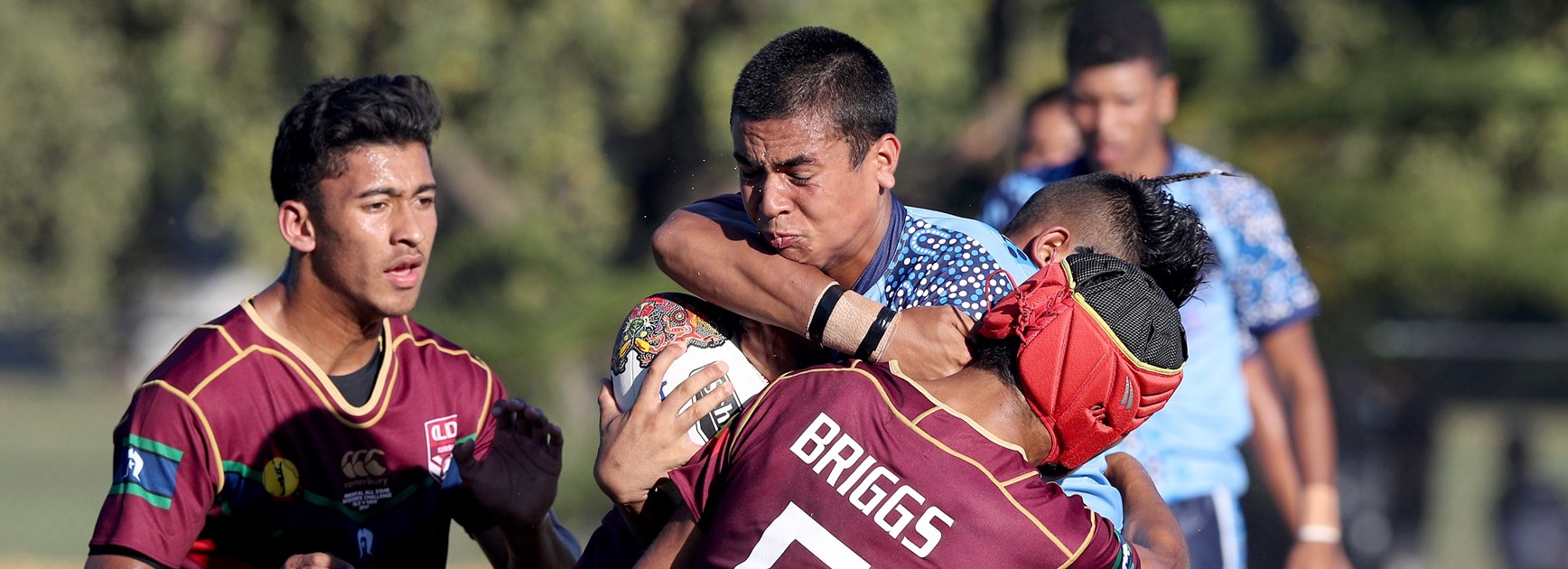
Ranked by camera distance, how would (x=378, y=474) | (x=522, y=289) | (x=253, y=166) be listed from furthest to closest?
1. (x=522, y=289)
2. (x=253, y=166)
3. (x=378, y=474)

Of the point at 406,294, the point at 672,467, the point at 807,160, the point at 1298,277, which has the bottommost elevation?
the point at 1298,277

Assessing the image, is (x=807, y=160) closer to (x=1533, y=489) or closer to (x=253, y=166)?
(x=253, y=166)

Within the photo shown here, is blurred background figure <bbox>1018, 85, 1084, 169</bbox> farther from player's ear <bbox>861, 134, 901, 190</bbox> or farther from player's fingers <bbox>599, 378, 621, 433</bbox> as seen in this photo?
player's fingers <bbox>599, 378, 621, 433</bbox>

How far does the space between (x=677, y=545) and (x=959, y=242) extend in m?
0.87

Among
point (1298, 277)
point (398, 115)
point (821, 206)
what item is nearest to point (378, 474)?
point (398, 115)

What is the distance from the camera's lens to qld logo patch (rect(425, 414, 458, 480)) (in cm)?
399

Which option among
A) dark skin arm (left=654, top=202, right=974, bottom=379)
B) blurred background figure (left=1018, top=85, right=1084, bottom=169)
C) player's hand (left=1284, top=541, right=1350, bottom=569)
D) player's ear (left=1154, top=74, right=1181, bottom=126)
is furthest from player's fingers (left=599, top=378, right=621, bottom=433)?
blurred background figure (left=1018, top=85, right=1084, bottom=169)

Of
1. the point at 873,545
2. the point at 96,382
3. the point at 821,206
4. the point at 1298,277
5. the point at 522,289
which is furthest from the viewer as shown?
the point at 96,382

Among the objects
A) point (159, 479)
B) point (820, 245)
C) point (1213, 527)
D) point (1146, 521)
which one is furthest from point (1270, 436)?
point (159, 479)

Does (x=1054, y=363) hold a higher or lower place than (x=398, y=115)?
lower

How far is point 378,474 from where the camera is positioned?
3881mm

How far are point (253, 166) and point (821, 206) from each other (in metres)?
11.2

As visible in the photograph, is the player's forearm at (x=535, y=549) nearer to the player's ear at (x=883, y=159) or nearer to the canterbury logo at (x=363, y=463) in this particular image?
the canterbury logo at (x=363, y=463)

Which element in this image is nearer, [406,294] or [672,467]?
[672,467]
